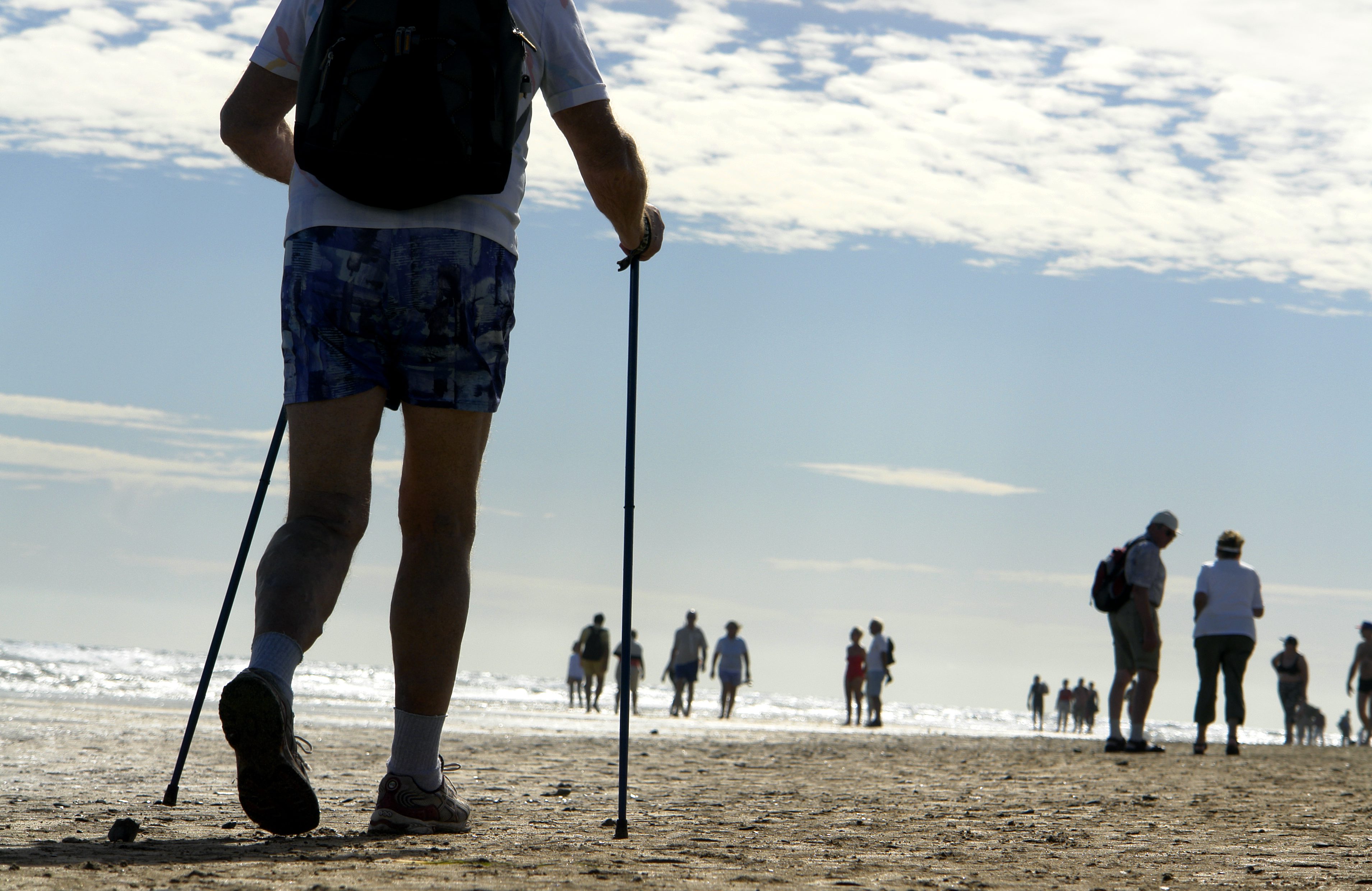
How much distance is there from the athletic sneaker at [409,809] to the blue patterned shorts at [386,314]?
0.86 metres

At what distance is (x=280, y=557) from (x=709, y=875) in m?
1.04

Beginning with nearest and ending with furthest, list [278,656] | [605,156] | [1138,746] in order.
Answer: [278,656] → [605,156] → [1138,746]

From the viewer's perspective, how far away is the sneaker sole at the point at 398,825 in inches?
116

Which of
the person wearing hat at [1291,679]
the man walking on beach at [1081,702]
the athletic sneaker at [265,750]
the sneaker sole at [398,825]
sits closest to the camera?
the athletic sneaker at [265,750]

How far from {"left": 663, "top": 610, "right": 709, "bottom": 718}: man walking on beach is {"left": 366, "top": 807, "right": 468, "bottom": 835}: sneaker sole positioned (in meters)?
20.5

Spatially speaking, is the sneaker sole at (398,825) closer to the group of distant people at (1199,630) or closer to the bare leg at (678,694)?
the group of distant people at (1199,630)

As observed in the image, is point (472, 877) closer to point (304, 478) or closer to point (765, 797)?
point (304, 478)

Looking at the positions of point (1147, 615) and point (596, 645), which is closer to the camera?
point (1147, 615)

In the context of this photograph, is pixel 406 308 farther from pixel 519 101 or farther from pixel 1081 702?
pixel 1081 702

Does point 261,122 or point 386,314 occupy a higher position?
point 261,122

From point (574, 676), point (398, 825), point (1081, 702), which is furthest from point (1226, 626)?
point (1081, 702)

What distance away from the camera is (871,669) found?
23.7 meters

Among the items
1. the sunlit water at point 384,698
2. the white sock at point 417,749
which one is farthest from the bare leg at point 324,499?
the sunlit water at point 384,698

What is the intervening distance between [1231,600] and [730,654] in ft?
44.1
